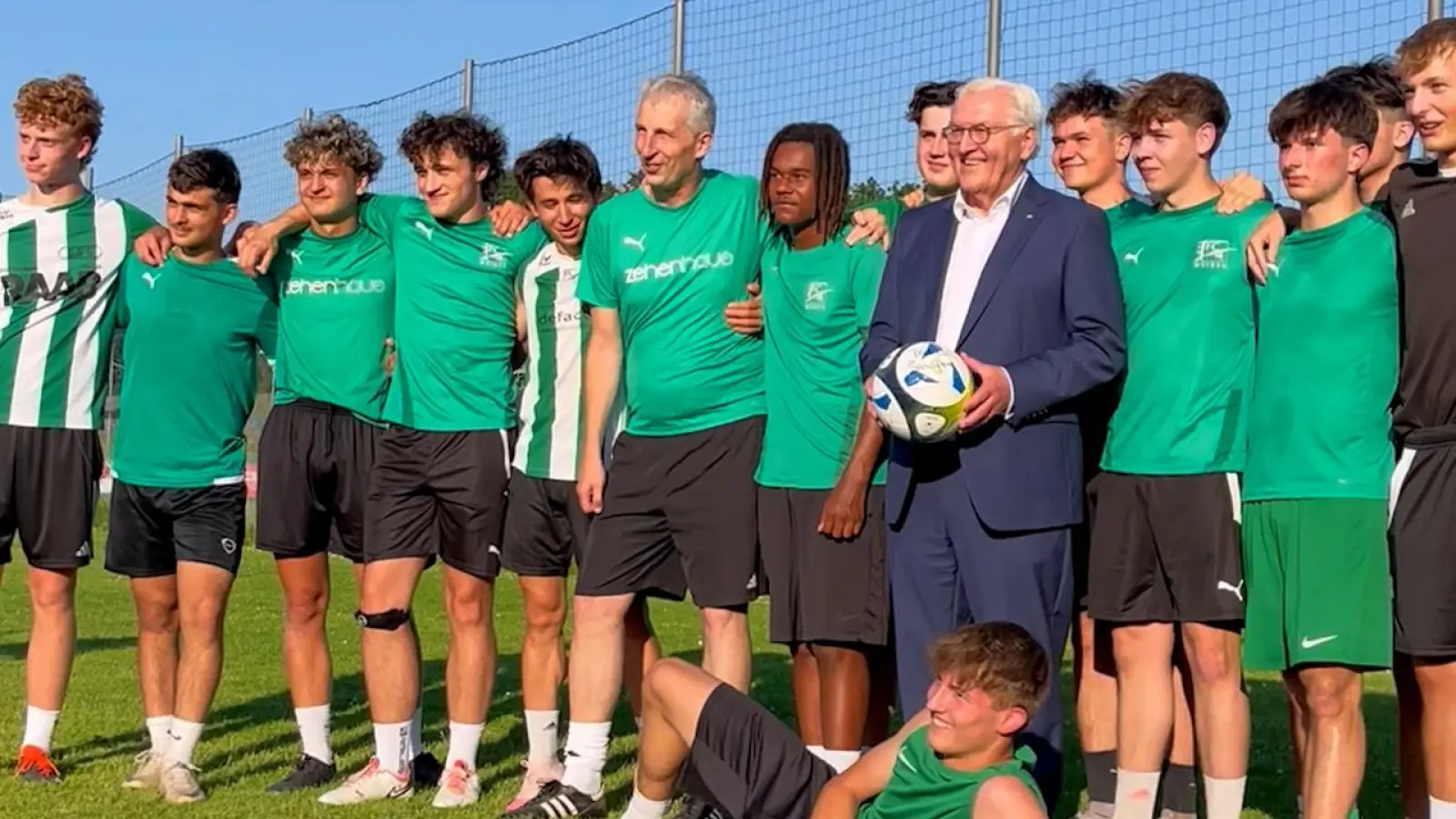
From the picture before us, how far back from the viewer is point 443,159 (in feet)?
23.4

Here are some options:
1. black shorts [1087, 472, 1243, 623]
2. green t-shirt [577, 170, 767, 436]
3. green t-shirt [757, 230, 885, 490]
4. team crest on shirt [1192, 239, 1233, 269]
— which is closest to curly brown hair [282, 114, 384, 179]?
→ green t-shirt [577, 170, 767, 436]

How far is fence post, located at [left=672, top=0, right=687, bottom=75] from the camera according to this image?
10.1 meters

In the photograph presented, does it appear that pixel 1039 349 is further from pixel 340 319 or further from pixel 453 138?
pixel 340 319

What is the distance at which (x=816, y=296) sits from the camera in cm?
610

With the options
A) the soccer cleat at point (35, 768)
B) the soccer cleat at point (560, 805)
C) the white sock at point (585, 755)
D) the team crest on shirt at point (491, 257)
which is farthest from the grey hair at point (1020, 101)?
the soccer cleat at point (35, 768)

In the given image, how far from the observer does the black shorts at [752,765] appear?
5281mm

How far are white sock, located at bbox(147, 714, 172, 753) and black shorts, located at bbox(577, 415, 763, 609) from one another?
74.9 inches

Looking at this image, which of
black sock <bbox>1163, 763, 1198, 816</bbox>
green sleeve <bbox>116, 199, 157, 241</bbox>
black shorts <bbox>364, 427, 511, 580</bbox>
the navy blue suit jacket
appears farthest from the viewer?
green sleeve <bbox>116, 199, 157, 241</bbox>

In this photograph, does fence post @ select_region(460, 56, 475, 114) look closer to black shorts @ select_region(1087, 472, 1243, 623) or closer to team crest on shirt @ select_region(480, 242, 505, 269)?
team crest on shirt @ select_region(480, 242, 505, 269)

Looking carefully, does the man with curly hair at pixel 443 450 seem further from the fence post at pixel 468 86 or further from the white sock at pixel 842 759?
the fence post at pixel 468 86

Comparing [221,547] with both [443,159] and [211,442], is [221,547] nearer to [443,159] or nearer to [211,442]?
[211,442]

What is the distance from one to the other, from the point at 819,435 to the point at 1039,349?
1110 mm

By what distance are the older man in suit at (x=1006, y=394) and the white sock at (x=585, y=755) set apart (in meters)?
1.50

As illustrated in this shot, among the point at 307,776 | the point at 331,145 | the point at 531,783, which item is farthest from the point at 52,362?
the point at 531,783
